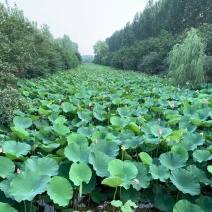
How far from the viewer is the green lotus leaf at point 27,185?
1.51 meters

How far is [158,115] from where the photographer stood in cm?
414

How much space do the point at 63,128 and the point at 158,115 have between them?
2.01m

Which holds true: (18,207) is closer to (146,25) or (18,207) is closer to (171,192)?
(171,192)

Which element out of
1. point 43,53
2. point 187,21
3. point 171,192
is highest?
point 187,21

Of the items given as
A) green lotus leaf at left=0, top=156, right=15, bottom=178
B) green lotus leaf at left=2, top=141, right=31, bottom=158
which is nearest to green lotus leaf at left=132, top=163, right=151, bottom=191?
green lotus leaf at left=0, top=156, right=15, bottom=178

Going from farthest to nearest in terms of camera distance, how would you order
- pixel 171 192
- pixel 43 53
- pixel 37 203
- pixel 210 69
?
1. pixel 43 53
2. pixel 210 69
3. pixel 171 192
4. pixel 37 203

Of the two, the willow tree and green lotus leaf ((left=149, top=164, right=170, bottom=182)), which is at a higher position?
the willow tree

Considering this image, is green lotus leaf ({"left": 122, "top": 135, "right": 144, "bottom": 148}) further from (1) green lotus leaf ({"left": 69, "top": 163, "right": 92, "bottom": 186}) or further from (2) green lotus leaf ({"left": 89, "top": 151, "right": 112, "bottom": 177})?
(1) green lotus leaf ({"left": 69, "top": 163, "right": 92, "bottom": 186})

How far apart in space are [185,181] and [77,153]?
941 millimetres

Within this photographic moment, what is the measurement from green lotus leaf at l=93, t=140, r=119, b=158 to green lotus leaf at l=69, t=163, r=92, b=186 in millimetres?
412

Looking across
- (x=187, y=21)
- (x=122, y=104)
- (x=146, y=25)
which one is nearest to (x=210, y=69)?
(x=122, y=104)

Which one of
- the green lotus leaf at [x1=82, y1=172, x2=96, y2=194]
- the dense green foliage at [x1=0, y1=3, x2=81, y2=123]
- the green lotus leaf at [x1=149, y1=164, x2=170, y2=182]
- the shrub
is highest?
the dense green foliage at [x1=0, y1=3, x2=81, y2=123]

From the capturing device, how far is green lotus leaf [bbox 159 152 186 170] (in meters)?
2.03

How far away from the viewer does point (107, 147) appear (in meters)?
2.25
